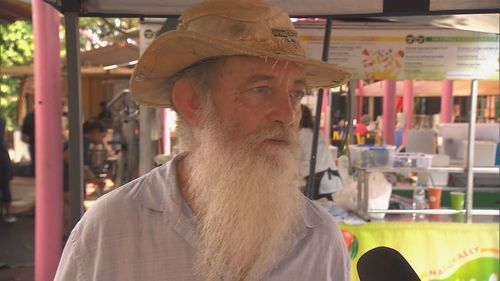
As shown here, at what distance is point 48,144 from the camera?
3.73 meters

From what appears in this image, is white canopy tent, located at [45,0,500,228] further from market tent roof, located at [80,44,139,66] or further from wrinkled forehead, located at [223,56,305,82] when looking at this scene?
market tent roof, located at [80,44,139,66]

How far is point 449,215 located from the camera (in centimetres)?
461

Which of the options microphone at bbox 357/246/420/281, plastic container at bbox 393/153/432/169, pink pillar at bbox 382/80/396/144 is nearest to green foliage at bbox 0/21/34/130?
microphone at bbox 357/246/420/281

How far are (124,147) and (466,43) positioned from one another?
5.44 m

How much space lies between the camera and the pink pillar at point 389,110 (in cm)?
1240

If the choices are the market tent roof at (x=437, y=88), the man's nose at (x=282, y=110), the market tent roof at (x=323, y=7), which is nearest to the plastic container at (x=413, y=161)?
the market tent roof at (x=323, y=7)

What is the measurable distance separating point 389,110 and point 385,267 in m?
12.0

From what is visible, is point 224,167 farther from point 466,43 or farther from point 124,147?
point 124,147

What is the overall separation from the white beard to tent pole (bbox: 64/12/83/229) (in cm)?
100

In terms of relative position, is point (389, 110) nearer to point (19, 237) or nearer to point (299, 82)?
point (19, 237)

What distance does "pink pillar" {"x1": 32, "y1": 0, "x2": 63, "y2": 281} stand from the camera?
3.66m

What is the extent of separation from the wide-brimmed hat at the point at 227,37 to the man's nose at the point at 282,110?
11cm

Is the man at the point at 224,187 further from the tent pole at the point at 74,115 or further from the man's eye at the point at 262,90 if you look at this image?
the tent pole at the point at 74,115

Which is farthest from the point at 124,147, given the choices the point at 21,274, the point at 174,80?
the point at 174,80
